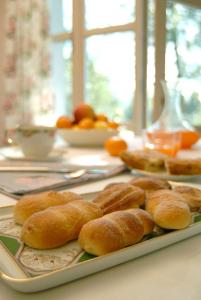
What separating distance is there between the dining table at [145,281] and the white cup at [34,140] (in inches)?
28.7

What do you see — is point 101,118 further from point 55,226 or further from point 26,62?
point 26,62

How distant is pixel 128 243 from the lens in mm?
384

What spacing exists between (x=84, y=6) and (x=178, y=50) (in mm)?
1080

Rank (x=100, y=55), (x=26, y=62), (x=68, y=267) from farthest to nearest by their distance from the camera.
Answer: (x=26, y=62) → (x=100, y=55) → (x=68, y=267)

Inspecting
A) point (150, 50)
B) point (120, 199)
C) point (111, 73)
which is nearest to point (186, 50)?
point (150, 50)

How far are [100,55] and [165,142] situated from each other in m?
2.00

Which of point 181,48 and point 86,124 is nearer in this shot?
point 86,124

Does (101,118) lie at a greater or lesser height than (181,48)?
lesser

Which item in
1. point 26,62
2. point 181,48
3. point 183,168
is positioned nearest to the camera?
point 183,168

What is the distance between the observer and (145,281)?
0.35 metres

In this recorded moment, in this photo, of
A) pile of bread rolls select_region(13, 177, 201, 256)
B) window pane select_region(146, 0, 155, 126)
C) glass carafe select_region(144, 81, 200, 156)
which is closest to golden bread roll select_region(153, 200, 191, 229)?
pile of bread rolls select_region(13, 177, 201, 256)

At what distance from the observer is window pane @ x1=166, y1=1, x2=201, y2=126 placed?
2.21m

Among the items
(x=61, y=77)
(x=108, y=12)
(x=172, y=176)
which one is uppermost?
(x=108, y=12)

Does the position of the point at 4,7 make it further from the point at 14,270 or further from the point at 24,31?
the point at 14,270
